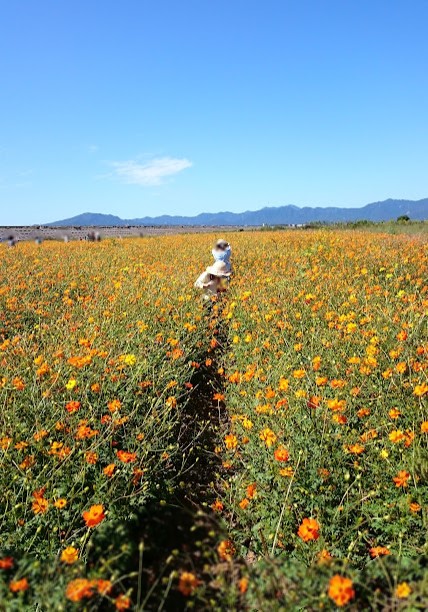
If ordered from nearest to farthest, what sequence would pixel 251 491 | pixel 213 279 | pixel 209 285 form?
1. pixel 251 491
2. pixel 209 285
3. pixel 213 279

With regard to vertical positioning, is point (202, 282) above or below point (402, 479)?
above

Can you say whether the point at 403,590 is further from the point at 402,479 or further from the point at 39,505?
the point at 39,505

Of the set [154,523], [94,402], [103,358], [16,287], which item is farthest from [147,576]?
[16,287]

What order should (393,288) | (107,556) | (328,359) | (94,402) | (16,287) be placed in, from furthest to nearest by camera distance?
1. (16,287)
2. (393,288)
3. (328,359)
4. (94,402)
5. (107,556)

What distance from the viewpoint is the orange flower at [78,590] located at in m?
1.43

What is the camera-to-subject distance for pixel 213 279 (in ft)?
29.7

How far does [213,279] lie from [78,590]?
7785 mm

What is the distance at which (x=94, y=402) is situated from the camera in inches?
131

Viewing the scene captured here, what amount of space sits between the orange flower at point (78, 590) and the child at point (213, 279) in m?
6.90

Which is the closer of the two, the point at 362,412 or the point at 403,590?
the point at 403,590

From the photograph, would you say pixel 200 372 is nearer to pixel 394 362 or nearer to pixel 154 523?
pixel 394 362

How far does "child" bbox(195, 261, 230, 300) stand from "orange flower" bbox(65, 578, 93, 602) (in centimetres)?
690

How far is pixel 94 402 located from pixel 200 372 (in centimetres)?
238

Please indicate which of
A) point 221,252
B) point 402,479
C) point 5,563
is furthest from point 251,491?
point 221,252
